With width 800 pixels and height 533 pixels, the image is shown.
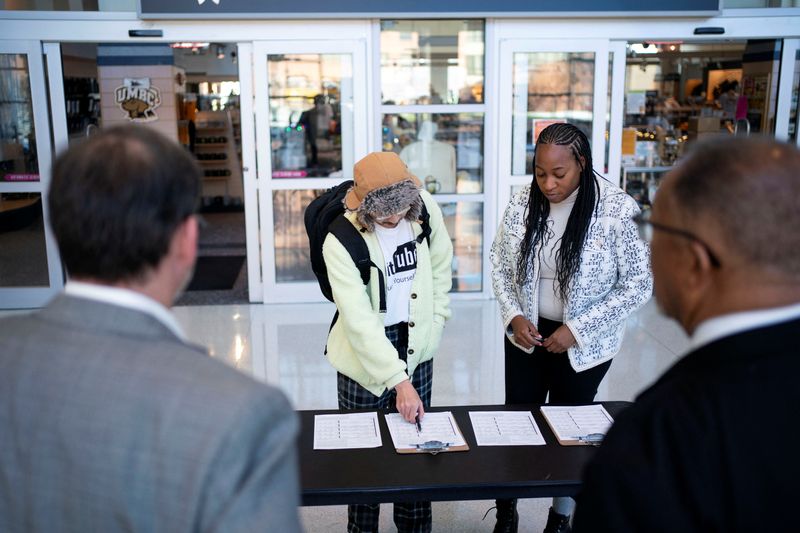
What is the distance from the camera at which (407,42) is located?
603 centimetres

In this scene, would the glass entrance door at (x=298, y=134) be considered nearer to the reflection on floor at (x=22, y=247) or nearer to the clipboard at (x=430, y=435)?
the reflection on floor at (x=22, y=247)

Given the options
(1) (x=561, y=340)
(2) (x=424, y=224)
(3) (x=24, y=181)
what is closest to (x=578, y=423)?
(1) (x=561, y=340)

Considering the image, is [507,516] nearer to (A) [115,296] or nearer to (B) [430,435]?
(B) [430,435]

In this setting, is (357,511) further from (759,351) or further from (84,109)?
(84,109)

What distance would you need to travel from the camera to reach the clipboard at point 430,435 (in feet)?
6.84

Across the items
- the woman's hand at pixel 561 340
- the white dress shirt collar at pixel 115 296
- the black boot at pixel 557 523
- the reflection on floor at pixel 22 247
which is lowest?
the black boot at pixel 557 523

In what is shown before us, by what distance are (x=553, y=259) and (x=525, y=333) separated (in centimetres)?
28

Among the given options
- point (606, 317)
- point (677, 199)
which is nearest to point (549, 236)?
point (606, 317)

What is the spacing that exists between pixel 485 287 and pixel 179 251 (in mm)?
5412

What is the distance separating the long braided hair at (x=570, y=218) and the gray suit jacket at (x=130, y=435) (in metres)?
1.71

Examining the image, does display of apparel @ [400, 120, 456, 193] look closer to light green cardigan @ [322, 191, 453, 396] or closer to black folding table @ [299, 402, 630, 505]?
light green cardigan @ [322, 191, 453, 396]

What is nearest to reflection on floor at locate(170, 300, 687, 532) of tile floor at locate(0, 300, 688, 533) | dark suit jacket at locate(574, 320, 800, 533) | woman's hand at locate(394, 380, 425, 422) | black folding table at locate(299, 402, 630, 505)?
tile floor at locate(0, 300, 688, 533)

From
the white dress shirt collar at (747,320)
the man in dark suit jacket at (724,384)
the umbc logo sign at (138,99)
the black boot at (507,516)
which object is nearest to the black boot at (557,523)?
the black boot at (507,516)

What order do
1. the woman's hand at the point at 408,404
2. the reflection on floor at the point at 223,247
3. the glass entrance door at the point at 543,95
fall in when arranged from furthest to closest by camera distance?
1. the reflection on floor at the point at 223,247
2. the glass entrance door at the point at 543,95
3. the woman's hand at the point at 408,404
